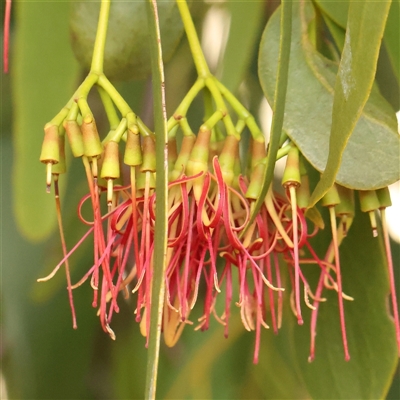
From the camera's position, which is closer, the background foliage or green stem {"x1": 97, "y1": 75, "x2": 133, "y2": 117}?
green stem {"x1": 97, "y1": 75, "x2": 133, "y2": 117}

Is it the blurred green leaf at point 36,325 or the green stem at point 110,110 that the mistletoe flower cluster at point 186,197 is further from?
the blurred green leaf at point 36,325

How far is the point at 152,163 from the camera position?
27 centimetres

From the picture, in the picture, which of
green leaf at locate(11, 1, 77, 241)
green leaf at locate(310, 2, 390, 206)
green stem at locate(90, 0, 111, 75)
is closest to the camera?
green leaf at locate(310, 2, 390, 206)

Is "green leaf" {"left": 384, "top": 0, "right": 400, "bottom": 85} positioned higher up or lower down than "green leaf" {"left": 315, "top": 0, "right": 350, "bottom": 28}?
lower down

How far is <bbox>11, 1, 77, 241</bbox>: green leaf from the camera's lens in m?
0.40

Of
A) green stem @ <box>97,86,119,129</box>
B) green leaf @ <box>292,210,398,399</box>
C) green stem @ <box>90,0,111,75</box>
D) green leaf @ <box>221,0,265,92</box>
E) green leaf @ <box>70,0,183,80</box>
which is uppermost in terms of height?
green leaf @ <box>221,0,265,92</box>

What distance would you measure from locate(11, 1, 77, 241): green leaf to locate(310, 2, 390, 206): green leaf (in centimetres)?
26

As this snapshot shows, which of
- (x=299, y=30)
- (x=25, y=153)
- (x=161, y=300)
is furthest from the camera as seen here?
(x=25, y=153)

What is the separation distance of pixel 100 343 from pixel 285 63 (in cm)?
34

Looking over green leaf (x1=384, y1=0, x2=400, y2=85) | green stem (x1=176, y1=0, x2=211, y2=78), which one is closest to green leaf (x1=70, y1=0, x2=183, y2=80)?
green stem (x1=176, y1=0, x2=211, y2=78)

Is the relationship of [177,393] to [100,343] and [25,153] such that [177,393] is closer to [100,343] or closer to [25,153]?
[100,343]

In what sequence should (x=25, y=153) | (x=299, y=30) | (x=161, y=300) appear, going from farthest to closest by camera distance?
(x=25, y=153) → (x=299, y=30) → (x=161, y=300)

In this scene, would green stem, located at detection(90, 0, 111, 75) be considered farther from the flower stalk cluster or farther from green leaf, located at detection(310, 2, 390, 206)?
green leaf, located at detection(310, 2, 390, 206)

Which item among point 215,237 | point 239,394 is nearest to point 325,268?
point 215,237
